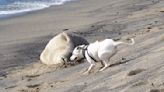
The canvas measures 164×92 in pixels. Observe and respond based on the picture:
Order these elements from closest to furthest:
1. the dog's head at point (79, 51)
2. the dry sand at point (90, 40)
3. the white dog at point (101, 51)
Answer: the dry sand at point (90, 40) < the white dog at point (101, 51) < the dog's head at point (79, 51)

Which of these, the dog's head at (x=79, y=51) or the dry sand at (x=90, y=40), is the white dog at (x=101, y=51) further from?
the dry sand at (x=90, y=40)

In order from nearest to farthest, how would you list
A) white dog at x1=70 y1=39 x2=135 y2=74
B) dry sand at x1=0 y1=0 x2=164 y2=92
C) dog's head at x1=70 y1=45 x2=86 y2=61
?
dry sand at x1=0 y1=0 x2=164 y2=92 → white dog at x1=70 y1=39 x2=135 y2=74 → dog's head at x1=70 y1=45 x2=86 y2=61

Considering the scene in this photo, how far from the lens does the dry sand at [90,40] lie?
7832 mm

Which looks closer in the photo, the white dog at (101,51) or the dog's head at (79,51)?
the white dog at (101,51)

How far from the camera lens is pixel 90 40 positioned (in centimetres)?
1478

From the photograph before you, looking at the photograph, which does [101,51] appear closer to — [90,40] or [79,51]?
[79,51]

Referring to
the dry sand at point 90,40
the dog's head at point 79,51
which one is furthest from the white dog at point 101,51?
the dry sand at point 90,40

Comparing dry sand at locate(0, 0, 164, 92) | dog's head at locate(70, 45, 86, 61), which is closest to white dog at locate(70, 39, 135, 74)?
dog's head at locate(70, 45, 86, 61)

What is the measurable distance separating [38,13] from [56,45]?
408 inches

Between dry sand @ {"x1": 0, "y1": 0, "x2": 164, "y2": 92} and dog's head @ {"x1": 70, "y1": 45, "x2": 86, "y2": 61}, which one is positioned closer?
dry sand @ {"x1": 0, "y1": 0, "x2": 164, "y2": 92}

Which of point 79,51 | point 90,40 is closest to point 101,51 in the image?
point 79,51

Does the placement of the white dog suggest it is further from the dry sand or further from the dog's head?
the dry sand

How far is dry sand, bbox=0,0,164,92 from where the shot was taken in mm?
7832

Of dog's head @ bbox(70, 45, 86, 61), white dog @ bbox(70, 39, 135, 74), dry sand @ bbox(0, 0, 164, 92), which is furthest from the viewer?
dog's head @ bbox(70, 45, 86, 61)
